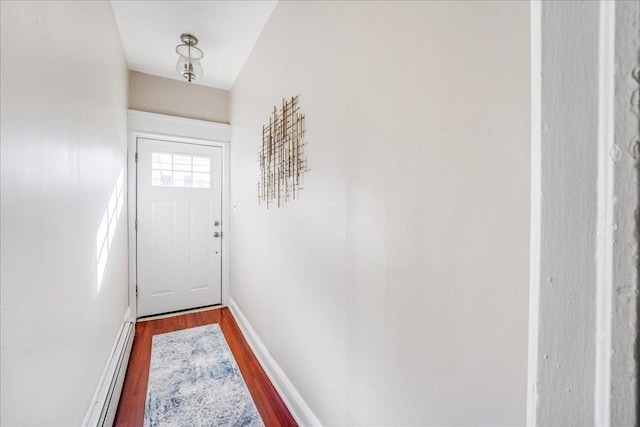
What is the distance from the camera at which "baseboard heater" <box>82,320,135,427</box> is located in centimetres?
140

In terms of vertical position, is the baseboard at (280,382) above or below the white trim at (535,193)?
below

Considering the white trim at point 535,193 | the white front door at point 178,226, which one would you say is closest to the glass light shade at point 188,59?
the white front door at point 178,226

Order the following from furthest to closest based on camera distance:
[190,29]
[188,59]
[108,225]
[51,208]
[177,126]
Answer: [177,126], [188,59], [190,29], [108,225], [51,208]

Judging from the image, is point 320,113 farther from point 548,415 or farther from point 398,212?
point 548,415

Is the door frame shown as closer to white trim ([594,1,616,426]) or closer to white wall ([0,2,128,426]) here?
white wall ([0,2,128,426])

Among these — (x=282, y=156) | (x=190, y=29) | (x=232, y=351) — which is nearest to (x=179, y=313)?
(x=232, y=351)

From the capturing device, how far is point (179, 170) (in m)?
3.03

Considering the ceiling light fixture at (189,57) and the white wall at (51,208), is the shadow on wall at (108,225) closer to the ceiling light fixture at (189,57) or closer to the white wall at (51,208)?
the white wall at (51,208)

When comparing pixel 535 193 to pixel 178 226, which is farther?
pixel 178 226

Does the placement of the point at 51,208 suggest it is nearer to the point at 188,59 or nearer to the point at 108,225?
the point at 108,225

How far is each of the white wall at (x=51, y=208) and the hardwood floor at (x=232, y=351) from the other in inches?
10.7

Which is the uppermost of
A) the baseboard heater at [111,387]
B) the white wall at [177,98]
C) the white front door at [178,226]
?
the white wall at [177,98]

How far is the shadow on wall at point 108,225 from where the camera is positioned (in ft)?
5.51

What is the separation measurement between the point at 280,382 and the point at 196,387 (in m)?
0.57
